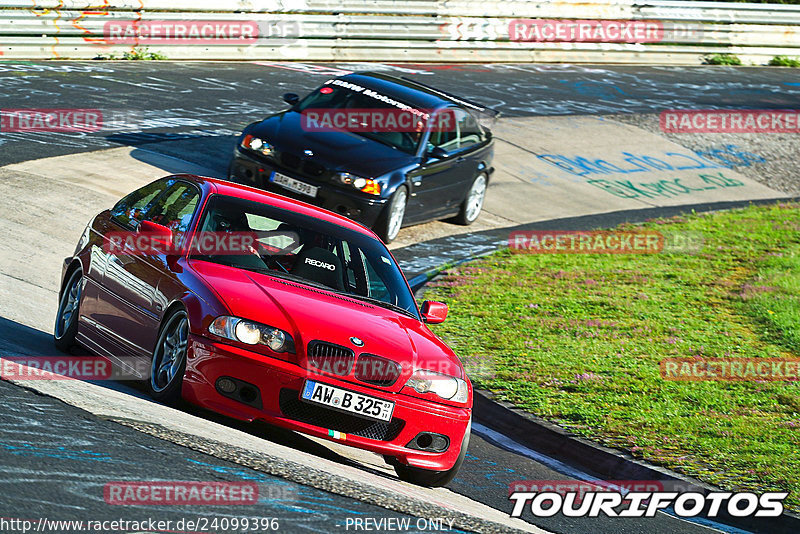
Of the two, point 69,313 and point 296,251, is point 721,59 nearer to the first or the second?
point 296,251

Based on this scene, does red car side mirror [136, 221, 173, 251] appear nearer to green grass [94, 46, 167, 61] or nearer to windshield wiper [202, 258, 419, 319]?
windshield wiper [202, 258, 419, 319]

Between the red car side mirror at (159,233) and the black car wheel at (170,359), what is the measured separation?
27.7 inches

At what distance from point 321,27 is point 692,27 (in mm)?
12262

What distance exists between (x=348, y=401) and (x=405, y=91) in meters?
9.09

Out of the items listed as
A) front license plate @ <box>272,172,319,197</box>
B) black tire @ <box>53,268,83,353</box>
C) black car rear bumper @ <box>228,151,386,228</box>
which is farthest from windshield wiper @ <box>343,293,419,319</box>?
front license plate @ <box>272,172,319,197</box>

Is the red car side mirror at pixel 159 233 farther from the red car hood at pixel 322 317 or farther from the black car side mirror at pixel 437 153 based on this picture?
the black car side mirror at pixel 437 153

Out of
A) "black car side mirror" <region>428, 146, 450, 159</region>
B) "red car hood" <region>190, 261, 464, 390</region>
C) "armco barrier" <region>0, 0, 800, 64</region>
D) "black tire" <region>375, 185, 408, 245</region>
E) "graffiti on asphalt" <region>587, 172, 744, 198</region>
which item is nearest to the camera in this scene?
"red car hood" <region>190, 261, 464, 390</region>

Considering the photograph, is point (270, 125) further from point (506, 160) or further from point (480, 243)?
point (506, 160)

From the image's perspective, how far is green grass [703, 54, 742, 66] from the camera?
32781mm

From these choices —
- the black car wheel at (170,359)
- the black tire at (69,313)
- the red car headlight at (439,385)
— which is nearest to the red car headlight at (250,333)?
the black car wheel at (170,359)

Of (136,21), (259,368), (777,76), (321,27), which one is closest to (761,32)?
(777,76)

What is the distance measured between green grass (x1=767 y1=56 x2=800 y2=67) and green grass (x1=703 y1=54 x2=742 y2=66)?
1353mm

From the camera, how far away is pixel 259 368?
639 centimetres

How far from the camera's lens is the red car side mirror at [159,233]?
7.43 m
